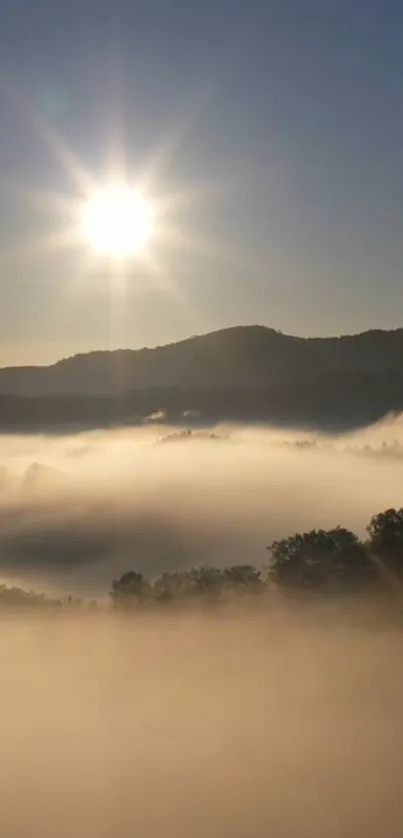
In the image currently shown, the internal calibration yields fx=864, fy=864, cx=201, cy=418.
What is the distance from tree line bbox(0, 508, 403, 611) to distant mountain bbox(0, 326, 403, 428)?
2661 centimetres

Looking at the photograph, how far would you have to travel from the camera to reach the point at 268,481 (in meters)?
76.8

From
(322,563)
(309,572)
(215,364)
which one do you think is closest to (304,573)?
(309,572)

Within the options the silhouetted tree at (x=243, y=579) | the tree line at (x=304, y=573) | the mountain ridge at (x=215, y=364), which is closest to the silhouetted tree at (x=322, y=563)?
the tree line at (x=304, y=573)

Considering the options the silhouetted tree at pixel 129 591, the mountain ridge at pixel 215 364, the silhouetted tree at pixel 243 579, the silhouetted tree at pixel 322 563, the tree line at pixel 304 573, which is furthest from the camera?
the mountain ridge at pixel 215 364

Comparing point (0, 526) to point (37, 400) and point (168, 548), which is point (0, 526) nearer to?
point (37, 400)

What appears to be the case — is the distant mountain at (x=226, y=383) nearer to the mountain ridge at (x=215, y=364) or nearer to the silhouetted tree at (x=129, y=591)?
the mountain ridge at (x=215, y=364)

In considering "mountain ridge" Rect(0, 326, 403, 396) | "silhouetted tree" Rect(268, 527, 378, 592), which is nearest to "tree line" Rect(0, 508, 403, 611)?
"silhouetted tree" Rect(268, 527, 378, 592)

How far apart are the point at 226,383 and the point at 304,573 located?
35.8 meters

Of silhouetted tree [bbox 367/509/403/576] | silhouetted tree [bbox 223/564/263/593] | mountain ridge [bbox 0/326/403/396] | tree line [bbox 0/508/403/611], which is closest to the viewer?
tree line [bbox 0/508/403/611]

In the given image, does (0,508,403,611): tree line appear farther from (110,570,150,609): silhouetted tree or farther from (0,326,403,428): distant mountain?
(0,326,403,428): distant mountain

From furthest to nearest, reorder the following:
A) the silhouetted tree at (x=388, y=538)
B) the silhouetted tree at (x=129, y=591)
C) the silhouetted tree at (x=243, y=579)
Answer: the silhouetted tree at (x=129, y=591), the silhouetted tree at (x=243, y=579), the silhouetted tree at (x=388, y=538)

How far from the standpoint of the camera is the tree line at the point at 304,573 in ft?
104

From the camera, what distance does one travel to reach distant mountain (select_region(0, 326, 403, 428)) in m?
64.1

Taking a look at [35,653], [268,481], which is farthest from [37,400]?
[35,653]
